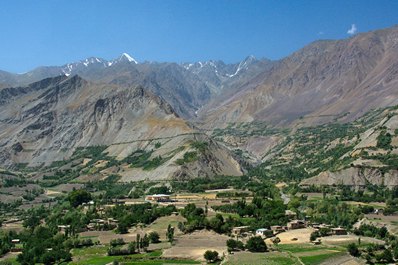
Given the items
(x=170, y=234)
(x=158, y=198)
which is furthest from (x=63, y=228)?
(x=158, y=198)

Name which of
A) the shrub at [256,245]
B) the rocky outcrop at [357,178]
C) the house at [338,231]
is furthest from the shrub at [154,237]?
the rocky outcrop at [357,178]

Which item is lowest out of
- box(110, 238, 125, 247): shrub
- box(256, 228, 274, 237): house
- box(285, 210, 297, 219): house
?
box(256, 228, 274, 237): house

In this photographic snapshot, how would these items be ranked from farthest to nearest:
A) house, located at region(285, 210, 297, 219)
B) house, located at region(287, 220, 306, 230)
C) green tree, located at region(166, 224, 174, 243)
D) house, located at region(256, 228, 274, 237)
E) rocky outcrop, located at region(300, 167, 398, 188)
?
rocky outcrop, located at region(300, 167, 398, 188) → house, located at region(285, 210, 297, 219) → house, located at region(287, 220, 306, 230) → house, located at region(256, 228, 274, 237) → green tree, located at region(166, 224, 174, 243)

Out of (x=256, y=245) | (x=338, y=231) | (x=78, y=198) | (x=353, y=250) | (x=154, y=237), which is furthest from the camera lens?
(x=78, y=198)

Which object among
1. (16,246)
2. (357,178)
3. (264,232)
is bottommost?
(264,232)

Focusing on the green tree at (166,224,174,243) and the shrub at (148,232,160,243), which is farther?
the shrub at (148,232,160,243)

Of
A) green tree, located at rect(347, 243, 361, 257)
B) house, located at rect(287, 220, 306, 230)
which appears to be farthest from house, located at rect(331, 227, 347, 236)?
green tree, located at rect(347, 243, 361, 257)

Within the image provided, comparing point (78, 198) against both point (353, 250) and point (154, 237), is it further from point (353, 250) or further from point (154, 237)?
point (353, 250)

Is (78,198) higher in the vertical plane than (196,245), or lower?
higher

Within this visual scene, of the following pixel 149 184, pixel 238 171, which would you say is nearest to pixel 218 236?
pixel 149 184

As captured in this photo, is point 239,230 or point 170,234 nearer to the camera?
point 170,234

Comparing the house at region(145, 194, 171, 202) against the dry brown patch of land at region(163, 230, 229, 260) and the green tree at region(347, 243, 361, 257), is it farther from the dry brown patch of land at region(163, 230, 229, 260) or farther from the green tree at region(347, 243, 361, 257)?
the green tree at region(347, 243, 361, 257)

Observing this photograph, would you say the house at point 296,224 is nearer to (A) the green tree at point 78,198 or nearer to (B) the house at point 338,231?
(B) the house at point 338,231
